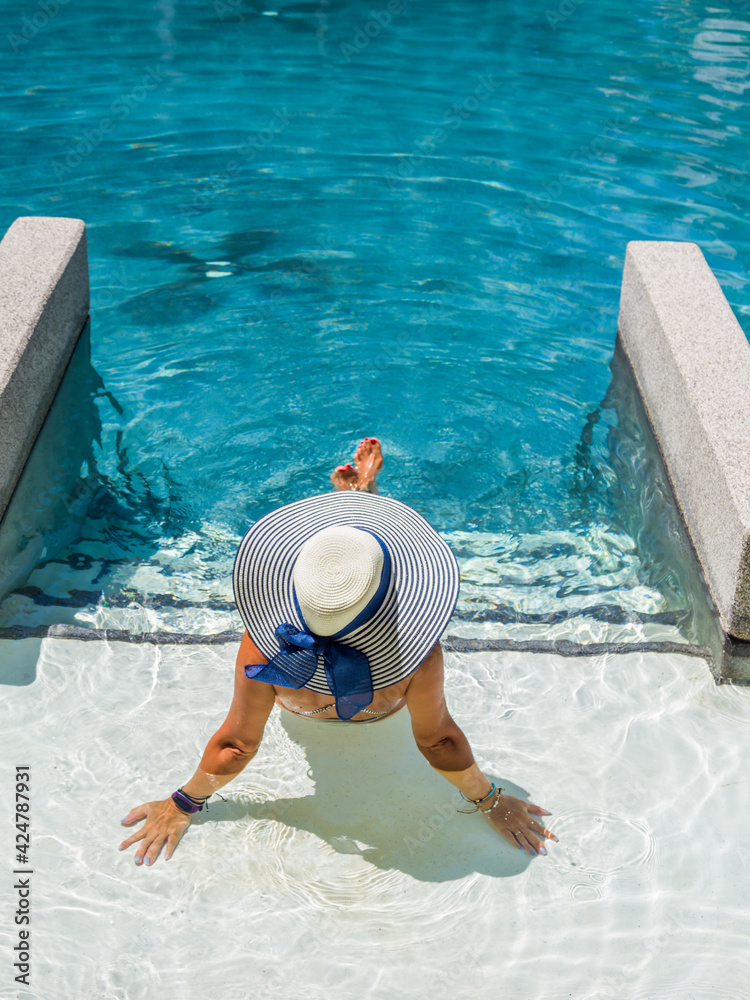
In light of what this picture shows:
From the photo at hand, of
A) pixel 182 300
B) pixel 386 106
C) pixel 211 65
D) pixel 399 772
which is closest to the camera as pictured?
pixel 399 772

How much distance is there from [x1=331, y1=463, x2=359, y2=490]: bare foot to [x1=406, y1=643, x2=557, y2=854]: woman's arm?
1.64m

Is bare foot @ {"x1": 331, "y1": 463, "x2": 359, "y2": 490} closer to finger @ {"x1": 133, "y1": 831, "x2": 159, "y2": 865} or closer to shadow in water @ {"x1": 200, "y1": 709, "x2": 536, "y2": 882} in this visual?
shadow in water @ {"x1": 200, "y1": 709, "x2": 536, "y2": 882}

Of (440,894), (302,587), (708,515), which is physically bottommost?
(440,894)

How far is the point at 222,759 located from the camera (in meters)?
2.65

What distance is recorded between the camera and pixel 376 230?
7.23 m

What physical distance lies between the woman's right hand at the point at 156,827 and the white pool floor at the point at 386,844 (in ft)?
0.12

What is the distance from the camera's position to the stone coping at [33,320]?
12.9 ft

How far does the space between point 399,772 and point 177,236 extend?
535 centimetres

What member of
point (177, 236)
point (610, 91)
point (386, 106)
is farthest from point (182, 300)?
point (610, 91)

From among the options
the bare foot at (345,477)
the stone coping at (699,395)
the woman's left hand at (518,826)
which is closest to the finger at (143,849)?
the woman's left hand at (518,826)

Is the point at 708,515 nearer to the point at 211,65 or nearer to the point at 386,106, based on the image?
the point at 386,106

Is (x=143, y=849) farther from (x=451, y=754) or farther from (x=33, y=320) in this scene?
(x=33, y=320)

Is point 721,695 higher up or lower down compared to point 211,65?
lower down

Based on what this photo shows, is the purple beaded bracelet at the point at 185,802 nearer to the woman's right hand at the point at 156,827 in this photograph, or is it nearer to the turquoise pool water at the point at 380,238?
the woman's right hand at the point at 156,827
